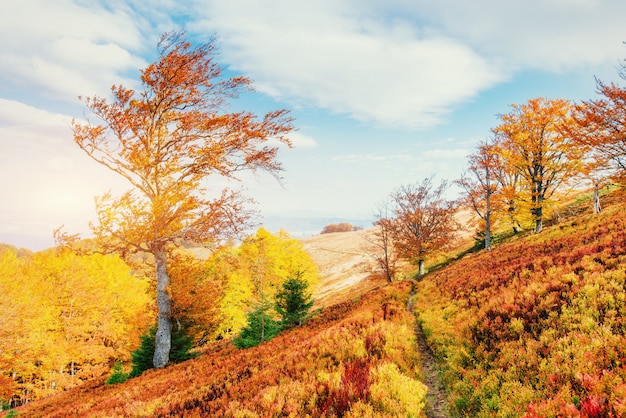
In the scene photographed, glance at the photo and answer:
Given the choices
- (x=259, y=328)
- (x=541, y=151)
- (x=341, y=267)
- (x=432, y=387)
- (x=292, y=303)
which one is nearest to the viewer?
(x=432, y=387)

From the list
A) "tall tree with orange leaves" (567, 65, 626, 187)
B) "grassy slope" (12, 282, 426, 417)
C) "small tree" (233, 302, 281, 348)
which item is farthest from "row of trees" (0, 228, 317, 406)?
"tall tree with orange leaves" (567, 65, 626, 187)

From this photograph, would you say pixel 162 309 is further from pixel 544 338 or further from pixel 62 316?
pixel 62 316

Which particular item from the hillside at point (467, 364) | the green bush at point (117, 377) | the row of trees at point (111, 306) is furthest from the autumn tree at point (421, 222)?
the green bush at point (117, 377)

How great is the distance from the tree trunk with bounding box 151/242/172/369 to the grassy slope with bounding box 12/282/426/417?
7.05ft

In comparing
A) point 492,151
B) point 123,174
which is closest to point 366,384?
point 123,174

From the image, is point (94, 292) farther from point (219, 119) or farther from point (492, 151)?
point (492, 151)

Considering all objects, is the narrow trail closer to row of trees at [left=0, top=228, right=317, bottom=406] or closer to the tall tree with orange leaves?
row of trees at [left=0, top=228, right=317, bottom=406]

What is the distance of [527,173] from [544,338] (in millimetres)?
28187

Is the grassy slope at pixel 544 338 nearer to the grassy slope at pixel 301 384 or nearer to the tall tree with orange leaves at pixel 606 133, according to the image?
the grassy slope at pixel 301 384

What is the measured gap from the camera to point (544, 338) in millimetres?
7125

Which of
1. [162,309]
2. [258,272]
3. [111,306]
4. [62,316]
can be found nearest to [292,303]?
[162,309]

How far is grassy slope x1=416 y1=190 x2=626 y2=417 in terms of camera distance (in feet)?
17.5

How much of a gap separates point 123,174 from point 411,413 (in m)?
15.1

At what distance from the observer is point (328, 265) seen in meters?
80.8
